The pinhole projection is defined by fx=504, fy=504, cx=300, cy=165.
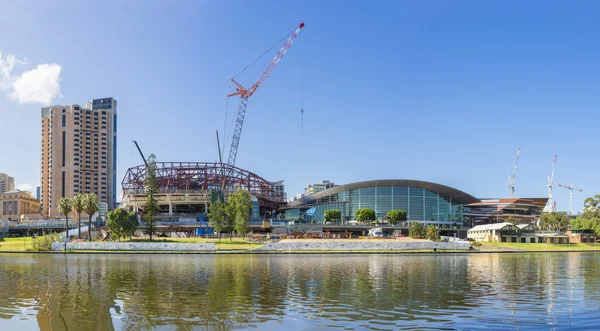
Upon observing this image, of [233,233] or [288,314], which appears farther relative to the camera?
[233,233]

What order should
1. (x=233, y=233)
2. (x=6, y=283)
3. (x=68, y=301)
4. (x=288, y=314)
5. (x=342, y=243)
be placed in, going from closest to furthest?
(x=288, y=314), (x=68, y=301), (x=6, y=283), (x=342, y=243), (x=233, y=233)

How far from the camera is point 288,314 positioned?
103 feet

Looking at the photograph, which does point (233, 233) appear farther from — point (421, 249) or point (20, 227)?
point (20, 227)

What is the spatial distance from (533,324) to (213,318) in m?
18.3

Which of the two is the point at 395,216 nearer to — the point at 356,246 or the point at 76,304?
the point at 356,246

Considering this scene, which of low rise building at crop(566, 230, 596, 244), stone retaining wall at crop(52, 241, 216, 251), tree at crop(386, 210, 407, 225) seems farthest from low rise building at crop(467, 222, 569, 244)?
stone retaining wall at crop(52, 241, 216, 251)

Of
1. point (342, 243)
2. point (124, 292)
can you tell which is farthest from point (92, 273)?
point (342, 243)

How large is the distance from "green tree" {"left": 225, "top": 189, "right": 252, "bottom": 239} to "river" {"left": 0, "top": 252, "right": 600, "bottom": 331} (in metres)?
65.5

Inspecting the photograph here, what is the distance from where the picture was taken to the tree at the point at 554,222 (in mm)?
164625

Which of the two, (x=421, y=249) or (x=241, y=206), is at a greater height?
(x=241, y=206)

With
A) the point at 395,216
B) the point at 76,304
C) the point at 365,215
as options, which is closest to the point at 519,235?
the point at 395,216

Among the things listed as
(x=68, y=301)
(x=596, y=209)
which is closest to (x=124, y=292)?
(x=68, y=301)

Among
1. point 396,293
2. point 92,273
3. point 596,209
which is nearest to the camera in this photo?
point 396,293

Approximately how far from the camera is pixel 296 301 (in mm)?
36562
